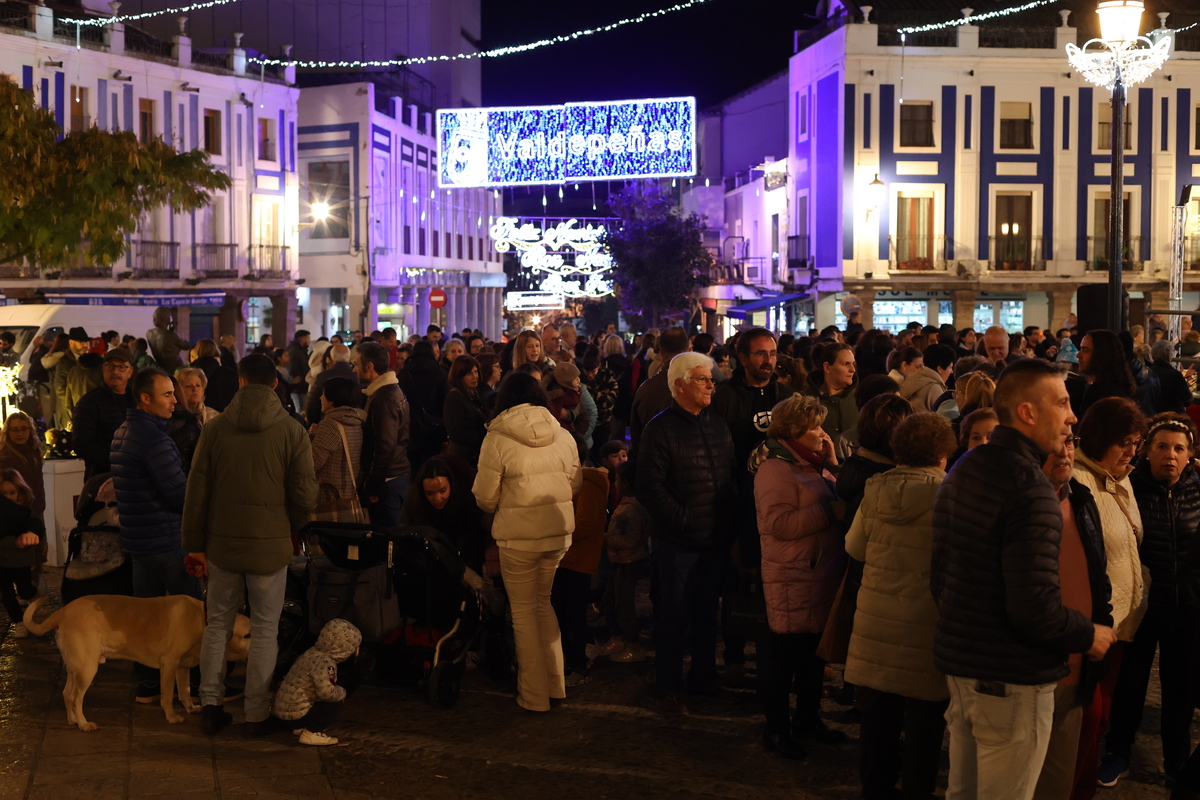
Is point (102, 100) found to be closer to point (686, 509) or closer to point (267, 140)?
point (267, 140)

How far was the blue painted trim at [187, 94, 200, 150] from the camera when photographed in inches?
1334

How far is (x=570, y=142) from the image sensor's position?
26.0m

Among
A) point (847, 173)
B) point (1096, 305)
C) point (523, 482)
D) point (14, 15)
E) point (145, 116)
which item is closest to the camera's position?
point (523, 482)

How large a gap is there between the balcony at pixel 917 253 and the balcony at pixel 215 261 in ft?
63.0

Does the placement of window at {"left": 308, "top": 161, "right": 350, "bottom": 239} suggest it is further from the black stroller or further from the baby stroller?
the black stroller

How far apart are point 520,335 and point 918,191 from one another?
25.3 metres

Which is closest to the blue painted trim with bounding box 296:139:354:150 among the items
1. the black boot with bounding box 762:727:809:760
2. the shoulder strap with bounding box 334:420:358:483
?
the shoulder strap with bounding box 334:420:358:483

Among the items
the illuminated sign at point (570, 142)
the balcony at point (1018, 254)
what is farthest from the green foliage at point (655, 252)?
the illuminated sign at point (570, 142)

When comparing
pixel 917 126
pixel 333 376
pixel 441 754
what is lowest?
pixel 441 754

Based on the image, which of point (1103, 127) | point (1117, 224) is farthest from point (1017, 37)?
point (1117, 224)

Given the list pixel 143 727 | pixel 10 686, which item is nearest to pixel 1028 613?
pixel 143 727

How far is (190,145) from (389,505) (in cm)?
2838

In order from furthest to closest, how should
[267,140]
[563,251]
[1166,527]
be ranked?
[563,251] < [267,140] < [1166,527]

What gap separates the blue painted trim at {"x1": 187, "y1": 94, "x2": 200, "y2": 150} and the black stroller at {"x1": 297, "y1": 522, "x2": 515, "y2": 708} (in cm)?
3031
